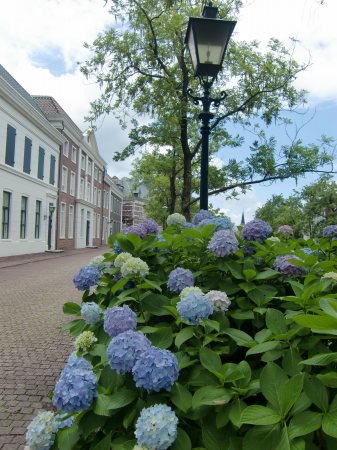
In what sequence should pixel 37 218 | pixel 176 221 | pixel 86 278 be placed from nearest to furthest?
pixel 86 278, pixel 176 221, pixel 37 218

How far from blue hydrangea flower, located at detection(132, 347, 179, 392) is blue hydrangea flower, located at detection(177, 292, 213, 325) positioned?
286mm

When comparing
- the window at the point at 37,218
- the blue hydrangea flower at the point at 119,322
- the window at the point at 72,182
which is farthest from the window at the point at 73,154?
the blue hydrangea flower at the point at 119,322

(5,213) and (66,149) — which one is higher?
(66,149)

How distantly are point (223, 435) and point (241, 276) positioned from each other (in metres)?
0.83

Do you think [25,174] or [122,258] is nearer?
[122,258]

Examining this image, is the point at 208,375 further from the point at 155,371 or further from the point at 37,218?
the point at 37,218

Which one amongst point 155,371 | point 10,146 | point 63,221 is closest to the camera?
point 155,371

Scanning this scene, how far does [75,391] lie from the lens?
1223 mm

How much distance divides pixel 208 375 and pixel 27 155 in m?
25.6

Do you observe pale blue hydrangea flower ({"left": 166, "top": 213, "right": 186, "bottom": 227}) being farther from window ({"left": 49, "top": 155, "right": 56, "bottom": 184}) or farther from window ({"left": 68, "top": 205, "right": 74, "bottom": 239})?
window ({"left": 68, "top": 205, "right": 74, "bottom": 239})

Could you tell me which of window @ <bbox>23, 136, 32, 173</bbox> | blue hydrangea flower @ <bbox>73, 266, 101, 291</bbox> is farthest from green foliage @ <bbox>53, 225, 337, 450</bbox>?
window @ <bbox>23, 136, 32, 173</bbox>

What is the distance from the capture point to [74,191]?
37656 mm

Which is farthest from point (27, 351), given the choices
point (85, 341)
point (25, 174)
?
point (25, 174)

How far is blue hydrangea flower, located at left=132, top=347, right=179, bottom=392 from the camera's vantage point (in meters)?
1.18
